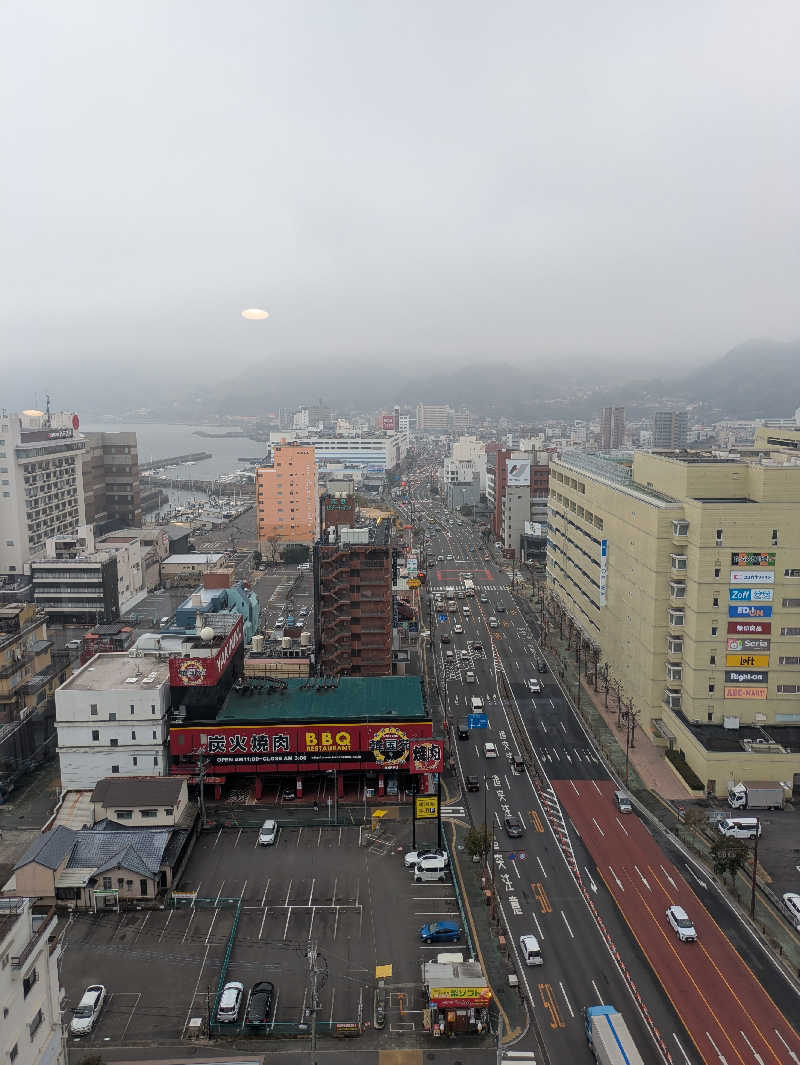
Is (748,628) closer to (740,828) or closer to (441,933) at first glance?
(740,828)

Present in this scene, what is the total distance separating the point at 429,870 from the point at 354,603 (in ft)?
70.0

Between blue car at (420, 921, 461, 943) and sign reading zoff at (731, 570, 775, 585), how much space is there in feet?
79.9

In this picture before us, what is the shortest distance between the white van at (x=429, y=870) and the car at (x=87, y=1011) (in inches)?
497

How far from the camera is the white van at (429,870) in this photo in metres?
32.7

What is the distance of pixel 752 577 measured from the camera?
42500 millimetres

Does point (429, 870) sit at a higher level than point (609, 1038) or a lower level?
lower

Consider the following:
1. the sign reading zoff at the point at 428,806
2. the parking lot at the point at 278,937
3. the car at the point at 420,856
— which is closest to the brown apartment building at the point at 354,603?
the parking lot at the point at 278,937

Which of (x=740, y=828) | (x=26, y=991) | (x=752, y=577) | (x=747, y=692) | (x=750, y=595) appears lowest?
(x=740, y=828)

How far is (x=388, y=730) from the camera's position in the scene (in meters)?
39.3

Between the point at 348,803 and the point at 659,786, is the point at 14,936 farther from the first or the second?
the point at 659,786

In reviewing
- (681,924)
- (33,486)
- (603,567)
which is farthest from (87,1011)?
(33,486)

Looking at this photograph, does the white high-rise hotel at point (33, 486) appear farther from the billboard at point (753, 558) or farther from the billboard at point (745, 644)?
the billboard at point (745, 644)

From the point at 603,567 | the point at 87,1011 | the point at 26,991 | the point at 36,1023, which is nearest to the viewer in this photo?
the point at 26,991

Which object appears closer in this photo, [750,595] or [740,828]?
[740,828]
